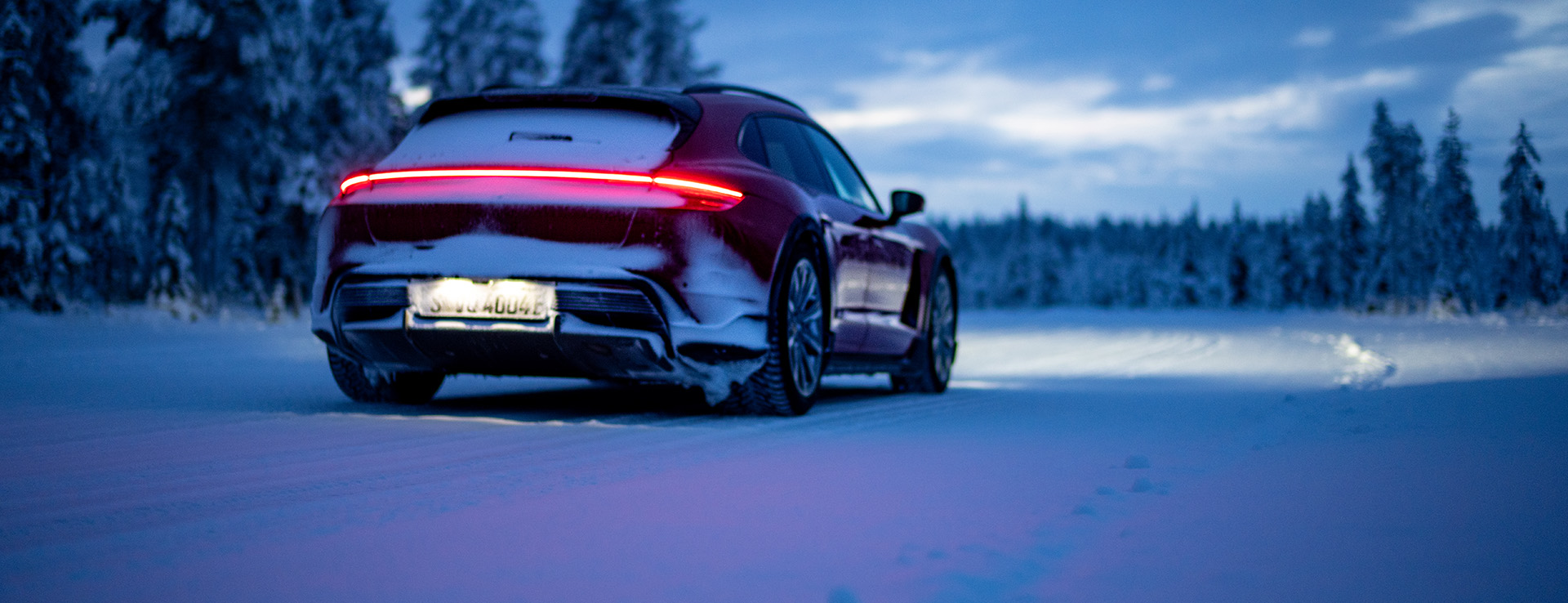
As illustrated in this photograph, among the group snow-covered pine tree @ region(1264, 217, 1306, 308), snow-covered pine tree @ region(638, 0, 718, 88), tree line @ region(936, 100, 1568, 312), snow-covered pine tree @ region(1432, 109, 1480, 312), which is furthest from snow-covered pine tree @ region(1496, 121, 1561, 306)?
snow-covered pine tree @ region(1264, 217, 1306, 308)

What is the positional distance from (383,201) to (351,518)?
95.0 inches

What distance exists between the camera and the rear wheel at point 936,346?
7367 millimetres

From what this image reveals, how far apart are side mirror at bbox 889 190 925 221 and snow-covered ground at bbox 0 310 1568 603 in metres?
1.13

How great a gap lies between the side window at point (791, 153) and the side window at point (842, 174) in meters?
0.12

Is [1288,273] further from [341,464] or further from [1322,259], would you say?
[341,464]

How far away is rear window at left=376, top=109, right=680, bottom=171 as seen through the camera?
4.80 meters

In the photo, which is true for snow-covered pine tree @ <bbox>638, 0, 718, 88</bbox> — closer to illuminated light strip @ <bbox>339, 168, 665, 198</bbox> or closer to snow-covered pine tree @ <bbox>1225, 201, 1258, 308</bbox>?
illuminated light strip @ <bbox>339, 168, 665, 198</bbox>

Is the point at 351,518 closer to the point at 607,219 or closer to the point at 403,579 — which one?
the point at 403,579

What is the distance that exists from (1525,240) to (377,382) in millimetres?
49406

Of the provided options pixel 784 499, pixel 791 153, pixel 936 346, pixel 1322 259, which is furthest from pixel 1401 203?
pixel 784 499

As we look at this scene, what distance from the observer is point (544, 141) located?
491 cm

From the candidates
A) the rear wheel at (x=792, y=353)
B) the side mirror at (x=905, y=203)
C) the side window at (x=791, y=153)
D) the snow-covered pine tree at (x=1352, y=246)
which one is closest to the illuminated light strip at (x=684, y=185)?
the rear wheel at (x=792, y=353)

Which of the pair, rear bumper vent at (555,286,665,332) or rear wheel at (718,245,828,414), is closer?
rear bumper vent at (555,286,665,332)

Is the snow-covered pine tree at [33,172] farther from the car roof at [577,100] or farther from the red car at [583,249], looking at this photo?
the red car at [583,249]
